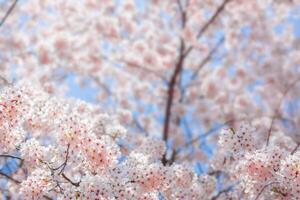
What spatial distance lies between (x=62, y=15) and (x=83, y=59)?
2.26 metres

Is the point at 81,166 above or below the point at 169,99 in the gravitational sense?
above

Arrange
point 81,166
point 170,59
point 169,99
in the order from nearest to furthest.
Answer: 1. point 81,166
2. point 169,99
3. point 170,59

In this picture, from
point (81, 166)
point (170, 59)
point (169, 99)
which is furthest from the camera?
point (170, 59)

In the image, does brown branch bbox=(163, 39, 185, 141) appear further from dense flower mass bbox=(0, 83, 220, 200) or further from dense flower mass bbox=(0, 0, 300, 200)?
dense flower mass bbox=(0, 83, 220, 200)

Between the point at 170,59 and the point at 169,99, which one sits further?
the point at 170,59

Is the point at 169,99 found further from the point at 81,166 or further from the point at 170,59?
A: the point at 81,166

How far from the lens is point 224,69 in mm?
15594

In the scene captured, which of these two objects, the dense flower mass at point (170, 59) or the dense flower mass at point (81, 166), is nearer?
the dense flower mass at point (81, 166)

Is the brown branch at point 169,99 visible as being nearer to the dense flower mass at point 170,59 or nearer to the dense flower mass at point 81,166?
the dense flower mass at point 170,59

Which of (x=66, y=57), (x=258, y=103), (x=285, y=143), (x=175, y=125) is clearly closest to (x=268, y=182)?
(x=285, y=143)

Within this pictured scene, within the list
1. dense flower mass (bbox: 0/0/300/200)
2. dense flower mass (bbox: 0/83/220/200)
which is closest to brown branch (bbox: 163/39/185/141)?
dense flower mass (bbox: 0/0/300/200)

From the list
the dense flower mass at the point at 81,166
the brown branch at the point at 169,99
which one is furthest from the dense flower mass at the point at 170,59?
the dense flower mass at the point at 81,166

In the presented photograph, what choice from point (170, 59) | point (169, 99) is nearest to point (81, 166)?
point (169, 99)

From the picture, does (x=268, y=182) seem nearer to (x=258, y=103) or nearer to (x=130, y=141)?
(x=130, y=141)
